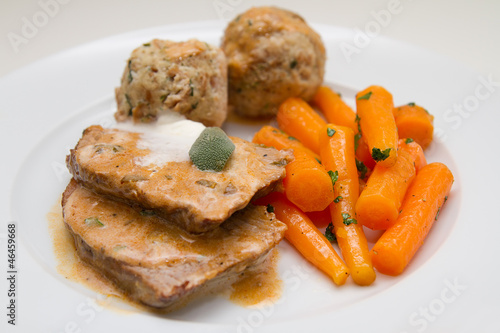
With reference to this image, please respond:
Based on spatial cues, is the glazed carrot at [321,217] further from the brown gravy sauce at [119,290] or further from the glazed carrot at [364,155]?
the glazed carrot at [364,155]

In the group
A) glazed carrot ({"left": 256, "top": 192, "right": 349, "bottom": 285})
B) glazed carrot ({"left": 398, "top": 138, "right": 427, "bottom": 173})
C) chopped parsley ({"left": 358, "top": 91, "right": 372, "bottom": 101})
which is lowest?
glazed carrot ({"left": 256, "top": 192, "right": 349, "bottom": 285})

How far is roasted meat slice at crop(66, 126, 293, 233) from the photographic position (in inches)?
109

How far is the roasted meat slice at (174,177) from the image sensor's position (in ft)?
9.05

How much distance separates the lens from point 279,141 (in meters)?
3.78

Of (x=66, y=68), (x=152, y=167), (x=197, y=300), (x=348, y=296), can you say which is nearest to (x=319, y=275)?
(x=348, y=296)

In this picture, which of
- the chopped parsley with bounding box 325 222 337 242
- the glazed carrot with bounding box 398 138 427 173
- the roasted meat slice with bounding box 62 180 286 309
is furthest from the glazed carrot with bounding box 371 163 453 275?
the roasted meat slice with bounding box 62 180 286 309

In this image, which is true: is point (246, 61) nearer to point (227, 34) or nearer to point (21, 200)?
point (227, 34)

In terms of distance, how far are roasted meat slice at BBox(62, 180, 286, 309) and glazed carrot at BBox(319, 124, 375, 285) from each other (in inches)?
17.1

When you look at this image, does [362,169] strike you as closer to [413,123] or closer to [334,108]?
[413,123]

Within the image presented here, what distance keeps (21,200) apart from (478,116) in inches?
153

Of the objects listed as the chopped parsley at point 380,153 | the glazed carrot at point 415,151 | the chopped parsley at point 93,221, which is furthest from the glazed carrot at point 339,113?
the chopped parsley at point 93,221

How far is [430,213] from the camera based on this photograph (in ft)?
10.2

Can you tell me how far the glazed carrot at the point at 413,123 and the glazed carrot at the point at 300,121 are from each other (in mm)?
642

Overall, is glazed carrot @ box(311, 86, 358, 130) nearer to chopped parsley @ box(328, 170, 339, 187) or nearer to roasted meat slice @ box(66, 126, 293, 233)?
chopped parsley @ box(328, 170, 339, 187)
